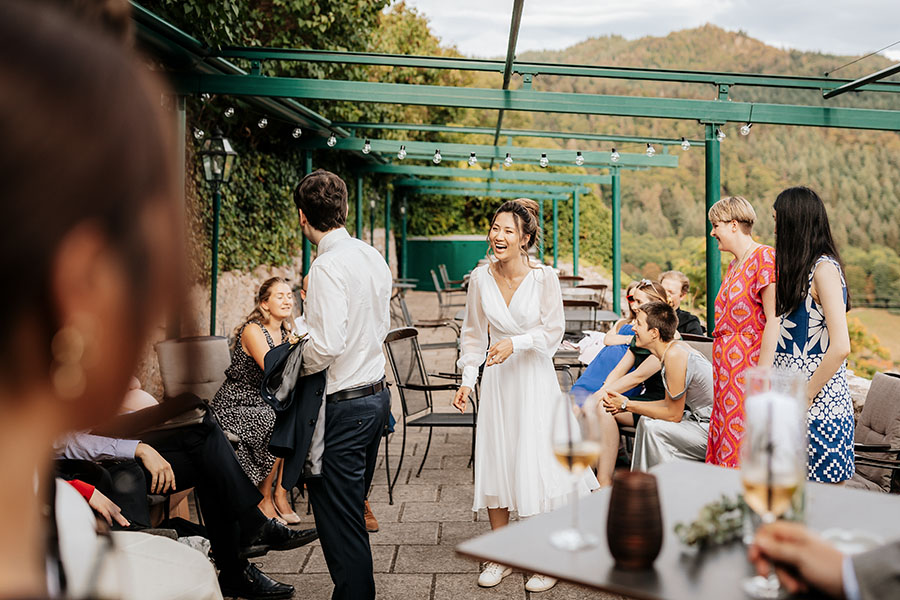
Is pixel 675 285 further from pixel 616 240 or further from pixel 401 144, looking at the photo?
pixel 616 240

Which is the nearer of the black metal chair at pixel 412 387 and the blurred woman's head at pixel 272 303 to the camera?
the blurred woman's head at pixel 272 303

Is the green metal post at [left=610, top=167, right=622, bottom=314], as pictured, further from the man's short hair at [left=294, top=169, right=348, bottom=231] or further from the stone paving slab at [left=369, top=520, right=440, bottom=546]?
the man's short hair at [left=294, top=169, right=348, bottom=231]

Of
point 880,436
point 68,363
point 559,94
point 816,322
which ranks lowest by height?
point 880,436

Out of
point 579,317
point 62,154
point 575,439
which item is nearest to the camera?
point 62,154

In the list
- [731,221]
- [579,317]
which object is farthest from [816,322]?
[579,317]

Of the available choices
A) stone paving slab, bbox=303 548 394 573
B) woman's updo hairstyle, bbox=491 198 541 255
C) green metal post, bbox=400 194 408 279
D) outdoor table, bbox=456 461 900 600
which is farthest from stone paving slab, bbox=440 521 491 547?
green metal post, bbox=400 194 408 279

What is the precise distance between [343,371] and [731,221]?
75.9 inches

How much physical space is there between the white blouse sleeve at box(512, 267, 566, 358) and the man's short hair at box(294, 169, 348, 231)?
973mm

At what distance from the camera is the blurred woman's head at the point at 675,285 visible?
219 inches

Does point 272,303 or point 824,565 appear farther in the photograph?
point 272,303

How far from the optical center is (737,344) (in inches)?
132

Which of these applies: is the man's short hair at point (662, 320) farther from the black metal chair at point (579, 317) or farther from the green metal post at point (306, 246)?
the green metal post at point (306, 246)

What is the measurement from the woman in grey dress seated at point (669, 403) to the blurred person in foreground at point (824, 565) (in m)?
2.61

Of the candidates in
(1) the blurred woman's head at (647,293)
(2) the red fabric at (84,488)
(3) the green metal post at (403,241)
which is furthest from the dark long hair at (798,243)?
(3) the green metal post at (403,241)
